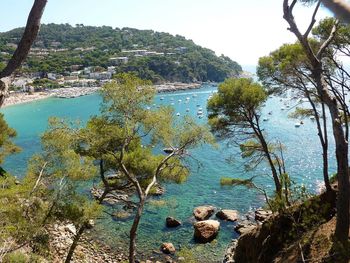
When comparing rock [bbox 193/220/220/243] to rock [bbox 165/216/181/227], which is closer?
rock [bbox 193/220/220/243]

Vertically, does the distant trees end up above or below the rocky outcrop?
above

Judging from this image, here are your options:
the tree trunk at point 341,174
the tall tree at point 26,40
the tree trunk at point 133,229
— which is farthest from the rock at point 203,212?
the tall tree at point 26,40

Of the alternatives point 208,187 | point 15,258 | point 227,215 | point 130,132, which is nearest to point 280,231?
point 130,132

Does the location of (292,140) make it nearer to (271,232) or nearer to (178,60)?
(271,232)

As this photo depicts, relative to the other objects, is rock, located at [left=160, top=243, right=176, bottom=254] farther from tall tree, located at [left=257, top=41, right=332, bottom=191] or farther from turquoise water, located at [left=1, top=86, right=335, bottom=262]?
tall tree, located at [left=257, top=41, right=332, bottom=191]

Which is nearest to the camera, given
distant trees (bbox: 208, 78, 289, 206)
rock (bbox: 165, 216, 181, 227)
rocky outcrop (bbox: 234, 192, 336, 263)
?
rocky outcrop (bbox: 234, 192, 336, 263)

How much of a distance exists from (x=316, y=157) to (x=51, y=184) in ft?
79.9

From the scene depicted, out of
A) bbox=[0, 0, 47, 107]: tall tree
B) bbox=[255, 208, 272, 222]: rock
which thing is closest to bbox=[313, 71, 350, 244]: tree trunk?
bbox=[0, 0, 47, 107]: tall tree

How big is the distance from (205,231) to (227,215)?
2483 millimetres

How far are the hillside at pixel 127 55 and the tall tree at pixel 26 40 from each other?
72.6 metres

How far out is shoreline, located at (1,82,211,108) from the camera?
252 feet

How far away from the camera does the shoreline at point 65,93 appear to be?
76.8m

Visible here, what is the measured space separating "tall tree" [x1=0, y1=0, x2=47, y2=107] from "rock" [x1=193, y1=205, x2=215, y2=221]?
612 inches

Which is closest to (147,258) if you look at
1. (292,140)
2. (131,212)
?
(131,212)
